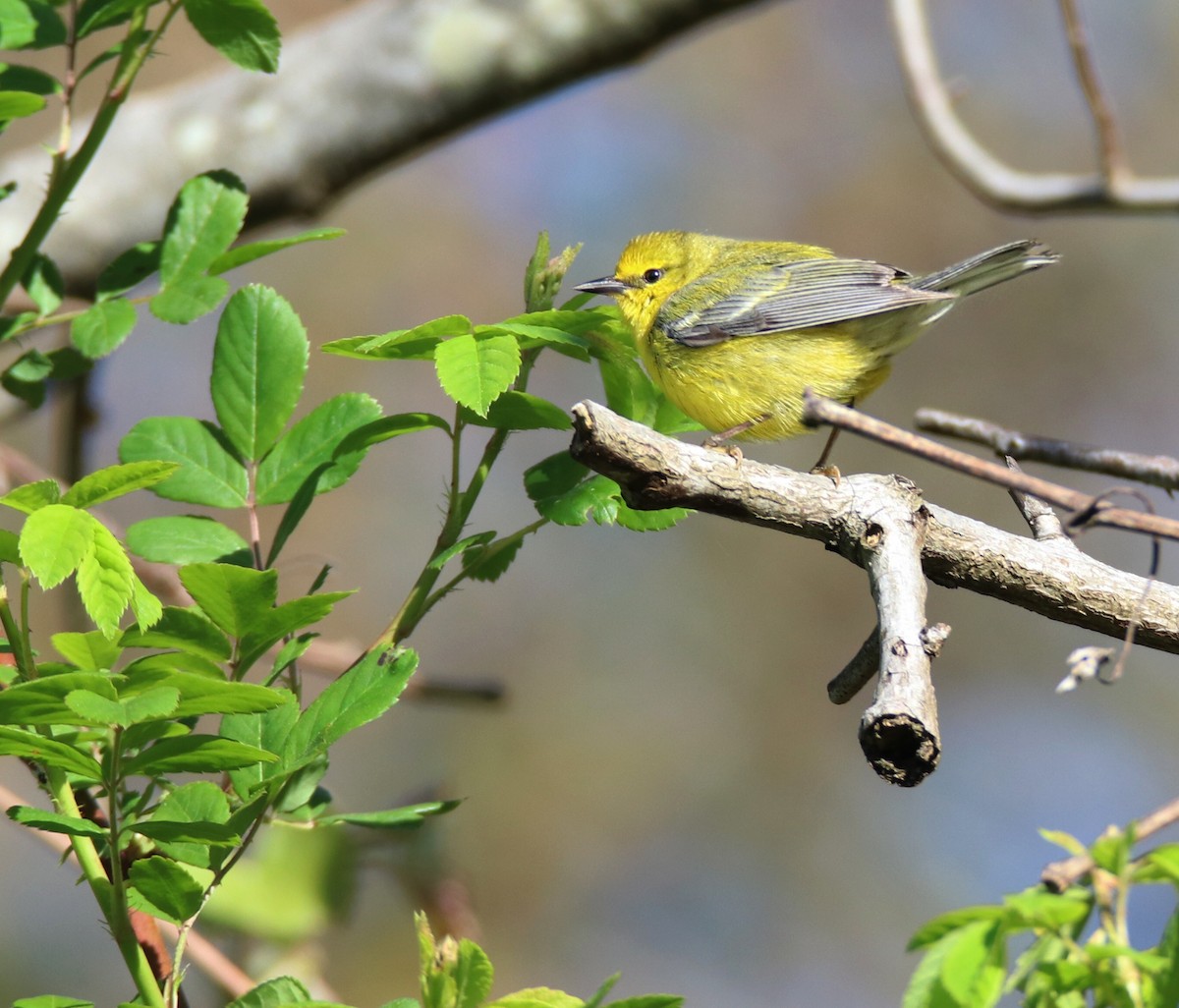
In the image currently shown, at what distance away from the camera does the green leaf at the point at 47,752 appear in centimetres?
129

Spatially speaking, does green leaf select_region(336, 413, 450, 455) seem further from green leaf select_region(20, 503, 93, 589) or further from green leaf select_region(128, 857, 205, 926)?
green leaf select_region(128, 857, 205, 926)

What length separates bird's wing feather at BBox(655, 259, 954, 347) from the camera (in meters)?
3.40

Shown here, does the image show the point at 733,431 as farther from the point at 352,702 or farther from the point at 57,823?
the point at 57,823

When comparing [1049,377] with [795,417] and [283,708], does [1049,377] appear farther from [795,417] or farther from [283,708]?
[283,708]

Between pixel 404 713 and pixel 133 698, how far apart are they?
18.1ft

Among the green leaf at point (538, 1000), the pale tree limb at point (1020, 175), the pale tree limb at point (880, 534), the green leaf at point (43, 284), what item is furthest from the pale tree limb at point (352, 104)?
the green leaf at point (538, 1000)

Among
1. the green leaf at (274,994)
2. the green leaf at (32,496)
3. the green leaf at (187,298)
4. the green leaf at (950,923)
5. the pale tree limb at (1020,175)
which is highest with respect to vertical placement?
the pale tree limb at (1020,175)

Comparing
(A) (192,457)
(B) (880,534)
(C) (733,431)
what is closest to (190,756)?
(A) (192,457)

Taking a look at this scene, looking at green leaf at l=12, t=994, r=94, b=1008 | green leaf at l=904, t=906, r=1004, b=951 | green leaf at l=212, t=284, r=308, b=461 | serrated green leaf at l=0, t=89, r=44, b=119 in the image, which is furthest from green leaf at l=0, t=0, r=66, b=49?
green leaf at l=904, t=906, r=1004, b=951

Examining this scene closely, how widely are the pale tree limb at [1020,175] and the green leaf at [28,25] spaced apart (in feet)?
8.23

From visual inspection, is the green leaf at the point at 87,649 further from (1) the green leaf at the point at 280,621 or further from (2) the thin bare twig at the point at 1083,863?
(2) the thin bare twig at the point at 1083,863

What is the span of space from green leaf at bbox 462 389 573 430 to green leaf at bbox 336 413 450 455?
2.1 inches

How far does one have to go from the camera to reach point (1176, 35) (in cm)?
764

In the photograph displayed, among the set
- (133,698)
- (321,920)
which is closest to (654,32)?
(321,920)
